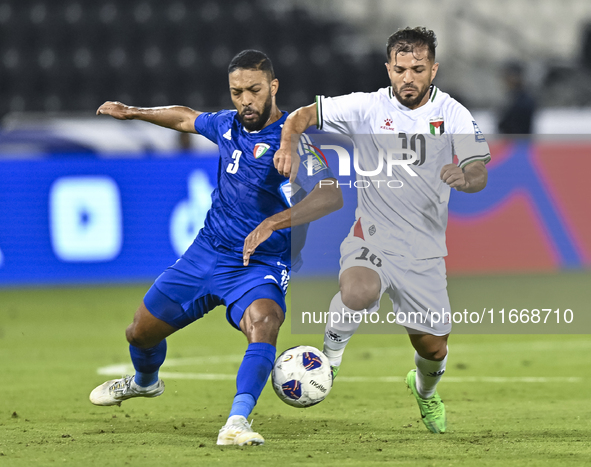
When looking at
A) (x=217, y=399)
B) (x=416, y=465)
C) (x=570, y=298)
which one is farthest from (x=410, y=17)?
(x=416, y=465)

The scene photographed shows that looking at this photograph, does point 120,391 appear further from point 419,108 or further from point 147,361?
point 419,108

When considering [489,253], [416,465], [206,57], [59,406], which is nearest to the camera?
[416,465]

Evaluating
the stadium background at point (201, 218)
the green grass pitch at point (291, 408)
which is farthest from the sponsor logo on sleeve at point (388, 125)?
the green grass pitch at point (291, 408)

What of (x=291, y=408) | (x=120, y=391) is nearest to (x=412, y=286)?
(x=291, y=408)

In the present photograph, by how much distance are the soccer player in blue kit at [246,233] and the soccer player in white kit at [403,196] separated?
266mm

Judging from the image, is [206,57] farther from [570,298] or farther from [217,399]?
[217,399]

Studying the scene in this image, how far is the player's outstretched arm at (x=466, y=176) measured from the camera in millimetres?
4641

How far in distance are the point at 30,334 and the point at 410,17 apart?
9905 mm

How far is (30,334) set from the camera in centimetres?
920

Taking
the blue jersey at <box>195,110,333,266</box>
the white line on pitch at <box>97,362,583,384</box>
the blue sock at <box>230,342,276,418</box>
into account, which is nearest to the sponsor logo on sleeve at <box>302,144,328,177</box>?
the blue jersey at <box>195,110,333,266</box>

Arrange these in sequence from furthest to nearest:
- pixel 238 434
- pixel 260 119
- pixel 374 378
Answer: pixel 374 378, pixel 260 119, pixel 238 434

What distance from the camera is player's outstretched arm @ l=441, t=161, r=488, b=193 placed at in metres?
4.64

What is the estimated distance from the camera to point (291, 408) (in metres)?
6.07

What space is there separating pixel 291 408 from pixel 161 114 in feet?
6.60
